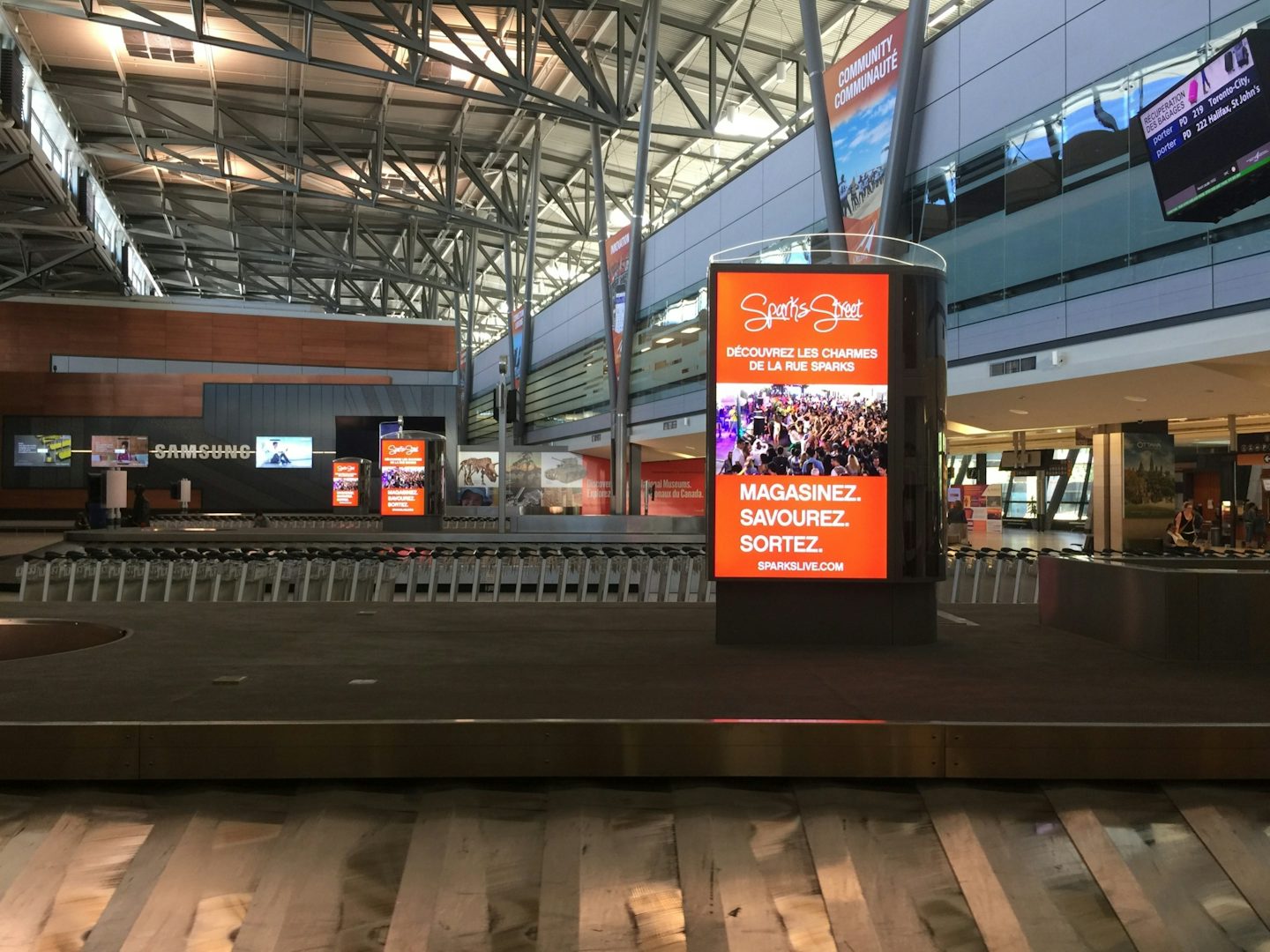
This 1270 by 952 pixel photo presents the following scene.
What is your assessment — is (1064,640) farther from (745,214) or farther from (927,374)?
(745,214)

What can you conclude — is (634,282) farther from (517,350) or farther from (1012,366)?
(517,350)

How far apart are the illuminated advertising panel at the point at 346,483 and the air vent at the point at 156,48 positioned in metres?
11.7

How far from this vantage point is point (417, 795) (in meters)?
3.69

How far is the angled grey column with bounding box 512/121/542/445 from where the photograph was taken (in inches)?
1361

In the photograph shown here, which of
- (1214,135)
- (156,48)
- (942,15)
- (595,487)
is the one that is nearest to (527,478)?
(595,487)

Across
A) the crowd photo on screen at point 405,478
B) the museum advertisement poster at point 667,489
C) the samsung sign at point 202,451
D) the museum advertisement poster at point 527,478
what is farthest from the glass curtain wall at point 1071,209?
the samsung sign at point 202,451

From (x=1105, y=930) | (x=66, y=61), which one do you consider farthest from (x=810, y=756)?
(x=66, y=61)

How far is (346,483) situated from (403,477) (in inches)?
415

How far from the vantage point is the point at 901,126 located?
1773 centimetres

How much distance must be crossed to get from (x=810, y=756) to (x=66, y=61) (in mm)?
31454

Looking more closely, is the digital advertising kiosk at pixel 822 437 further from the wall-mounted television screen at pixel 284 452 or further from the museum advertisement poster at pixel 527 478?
the museum advertisement poster at pixel 527 478

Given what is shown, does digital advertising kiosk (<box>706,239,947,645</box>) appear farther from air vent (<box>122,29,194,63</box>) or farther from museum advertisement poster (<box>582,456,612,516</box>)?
museum advertisement poster (<box>582,456,612,516</box>)

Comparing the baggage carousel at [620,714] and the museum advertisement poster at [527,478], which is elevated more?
the museum advertisement poster at [527,478]

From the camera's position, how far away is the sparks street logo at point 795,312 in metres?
6.00
